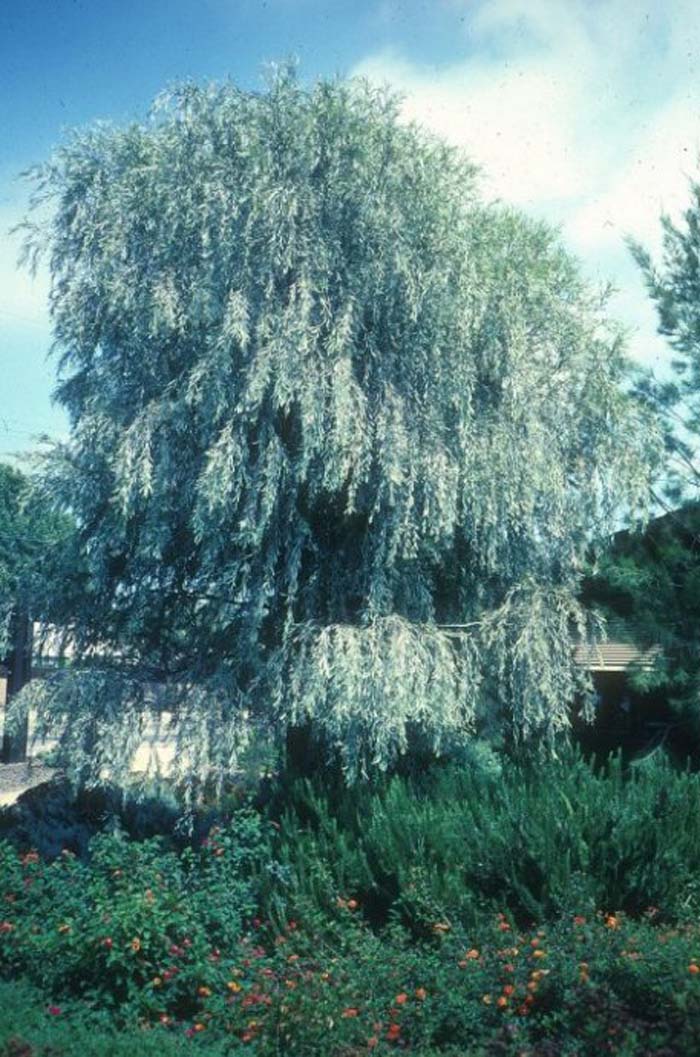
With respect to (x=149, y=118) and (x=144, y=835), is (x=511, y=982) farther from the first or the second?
(x=149, y=118)

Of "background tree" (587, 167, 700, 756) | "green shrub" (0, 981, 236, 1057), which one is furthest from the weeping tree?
"green shrub" (0, 981, 236, 1057)

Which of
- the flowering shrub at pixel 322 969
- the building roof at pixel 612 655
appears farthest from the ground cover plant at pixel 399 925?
the building roof at pixel 612 655

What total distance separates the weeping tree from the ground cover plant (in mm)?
1048

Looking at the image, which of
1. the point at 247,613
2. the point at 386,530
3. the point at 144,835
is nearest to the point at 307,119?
the point at 386,530

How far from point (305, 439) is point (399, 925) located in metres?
4.36

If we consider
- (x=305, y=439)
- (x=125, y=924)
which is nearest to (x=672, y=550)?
(x=305, y=439)

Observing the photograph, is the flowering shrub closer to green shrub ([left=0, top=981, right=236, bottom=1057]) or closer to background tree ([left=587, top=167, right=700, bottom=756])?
green shrub ([left=0, top=981, right=236, bottom=1057])

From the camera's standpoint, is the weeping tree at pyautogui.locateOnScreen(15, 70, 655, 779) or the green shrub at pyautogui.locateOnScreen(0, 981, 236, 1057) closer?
the green shrub at pyautogui.locateOnScreen(0, 981, 236, 1057)

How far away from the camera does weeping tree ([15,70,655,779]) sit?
29.0 feet

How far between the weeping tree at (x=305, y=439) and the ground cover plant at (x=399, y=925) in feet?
3.44

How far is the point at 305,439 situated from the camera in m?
8.78

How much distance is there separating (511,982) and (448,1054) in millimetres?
605

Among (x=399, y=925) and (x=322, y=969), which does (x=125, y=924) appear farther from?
(x=399, y=925)

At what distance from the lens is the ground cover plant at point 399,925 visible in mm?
5020
